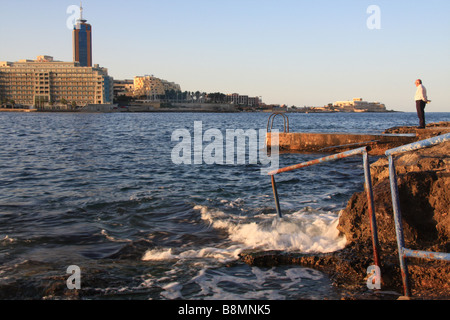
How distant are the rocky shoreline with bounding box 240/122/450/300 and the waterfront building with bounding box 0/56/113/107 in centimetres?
18179

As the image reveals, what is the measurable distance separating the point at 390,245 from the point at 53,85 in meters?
194

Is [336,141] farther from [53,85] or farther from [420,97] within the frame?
[53,85]

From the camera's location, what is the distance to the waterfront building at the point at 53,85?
178750mm

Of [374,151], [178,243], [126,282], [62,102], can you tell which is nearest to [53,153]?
[374,151]

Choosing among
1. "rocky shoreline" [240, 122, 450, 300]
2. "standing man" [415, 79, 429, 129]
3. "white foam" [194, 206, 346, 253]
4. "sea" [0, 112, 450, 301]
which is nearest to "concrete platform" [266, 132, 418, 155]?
"standing man" [415, 79, 429, 129]

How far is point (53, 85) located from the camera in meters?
181

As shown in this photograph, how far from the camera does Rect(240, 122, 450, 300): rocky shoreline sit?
422cm

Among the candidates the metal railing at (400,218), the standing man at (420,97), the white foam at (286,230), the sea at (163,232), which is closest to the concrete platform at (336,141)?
the standing man at (420,97)

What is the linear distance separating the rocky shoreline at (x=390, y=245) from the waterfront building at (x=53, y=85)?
181787mm

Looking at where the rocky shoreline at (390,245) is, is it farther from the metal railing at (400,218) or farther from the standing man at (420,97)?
the standing man at (420,97)

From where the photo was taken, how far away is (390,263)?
4605 millimetres
